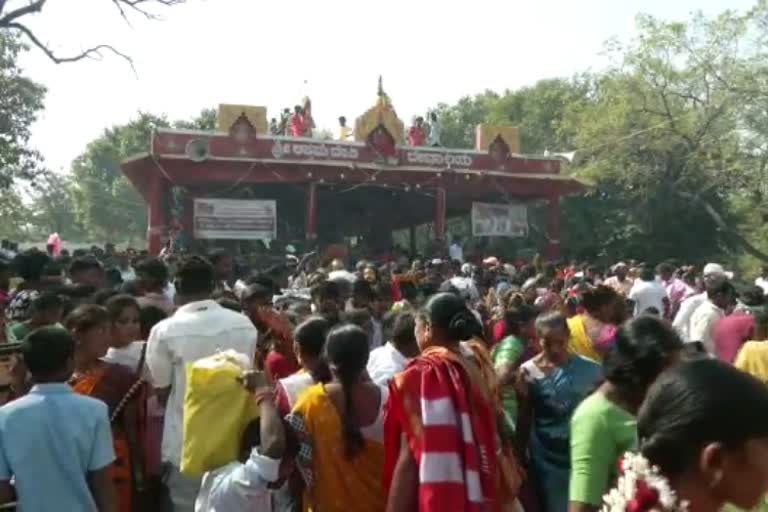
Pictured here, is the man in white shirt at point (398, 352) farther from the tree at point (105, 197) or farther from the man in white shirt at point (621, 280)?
the tree at point (105, 197)

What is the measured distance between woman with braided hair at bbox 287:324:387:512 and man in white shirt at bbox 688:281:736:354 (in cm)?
485

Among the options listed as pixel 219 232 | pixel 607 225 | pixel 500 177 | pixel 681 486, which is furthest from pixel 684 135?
pixel 681 486

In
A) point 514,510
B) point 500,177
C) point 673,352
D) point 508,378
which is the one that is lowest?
point 514,510

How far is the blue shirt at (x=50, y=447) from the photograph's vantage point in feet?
11.8

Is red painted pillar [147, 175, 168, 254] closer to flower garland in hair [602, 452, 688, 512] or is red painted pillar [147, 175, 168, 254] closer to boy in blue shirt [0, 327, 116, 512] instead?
boy in blue shirt [0, 327, 116, 512]

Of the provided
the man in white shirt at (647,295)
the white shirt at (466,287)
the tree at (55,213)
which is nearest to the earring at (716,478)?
the white shirt at (466,287)

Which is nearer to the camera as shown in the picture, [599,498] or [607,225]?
[599,498]

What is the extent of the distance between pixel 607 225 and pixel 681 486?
28.6 meters

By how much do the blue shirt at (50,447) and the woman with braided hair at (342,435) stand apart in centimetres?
80

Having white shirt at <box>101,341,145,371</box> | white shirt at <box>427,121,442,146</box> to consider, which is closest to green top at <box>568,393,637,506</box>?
white shirt at <box>101,341,145,371</box>

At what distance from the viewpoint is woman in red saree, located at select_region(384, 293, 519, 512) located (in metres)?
3.29

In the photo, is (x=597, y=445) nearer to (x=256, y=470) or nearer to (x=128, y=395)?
(x=256, y=470)

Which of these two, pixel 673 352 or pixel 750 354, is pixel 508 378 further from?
pixel 750 354

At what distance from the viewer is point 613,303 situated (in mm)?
5723
